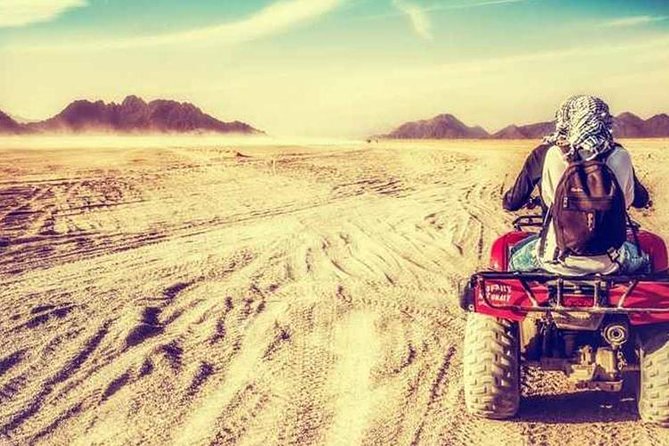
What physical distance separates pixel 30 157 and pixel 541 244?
26.1 meters

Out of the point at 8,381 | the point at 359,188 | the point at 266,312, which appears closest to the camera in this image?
the point at 8,381

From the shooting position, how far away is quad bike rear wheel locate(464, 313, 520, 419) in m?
5.29

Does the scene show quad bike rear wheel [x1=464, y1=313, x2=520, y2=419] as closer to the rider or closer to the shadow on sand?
the shadow on sand

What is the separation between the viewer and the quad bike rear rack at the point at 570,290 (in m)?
4.95

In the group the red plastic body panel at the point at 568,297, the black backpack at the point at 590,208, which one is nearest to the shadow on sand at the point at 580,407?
the red plastic body panel at the point at 568,297

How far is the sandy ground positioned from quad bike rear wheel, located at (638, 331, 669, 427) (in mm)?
122

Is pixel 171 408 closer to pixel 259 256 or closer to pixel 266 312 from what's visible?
pixel 266 312

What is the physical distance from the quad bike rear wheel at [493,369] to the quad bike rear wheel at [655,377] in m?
0.70

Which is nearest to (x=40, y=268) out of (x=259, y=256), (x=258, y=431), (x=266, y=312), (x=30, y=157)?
(x=259, y=256)

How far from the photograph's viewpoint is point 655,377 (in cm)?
516

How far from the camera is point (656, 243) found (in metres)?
5.78

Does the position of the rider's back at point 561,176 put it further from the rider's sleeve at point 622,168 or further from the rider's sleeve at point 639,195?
the rider's sleeve at point 639,195

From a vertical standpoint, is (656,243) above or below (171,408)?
above

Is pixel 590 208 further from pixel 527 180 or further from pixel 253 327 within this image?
pixel 253 327
